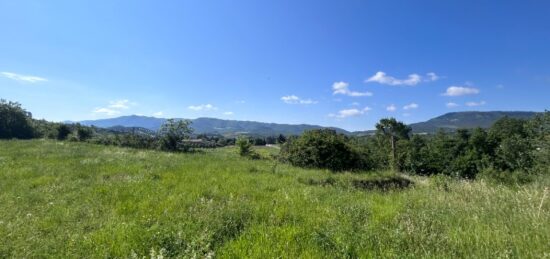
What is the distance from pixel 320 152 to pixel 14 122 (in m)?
78.0

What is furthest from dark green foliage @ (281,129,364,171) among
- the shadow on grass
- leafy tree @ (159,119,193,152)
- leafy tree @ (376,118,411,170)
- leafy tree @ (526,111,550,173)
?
leafy tree @ (376,118,411,170)

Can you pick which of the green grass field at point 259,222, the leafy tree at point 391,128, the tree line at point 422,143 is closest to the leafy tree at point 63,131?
the tree line at point 422,143

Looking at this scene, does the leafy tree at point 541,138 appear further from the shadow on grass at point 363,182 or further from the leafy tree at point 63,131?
the leafy tree at point 63,131

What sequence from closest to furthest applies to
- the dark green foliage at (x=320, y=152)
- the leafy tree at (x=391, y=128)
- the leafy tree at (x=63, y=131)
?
the dark green foliage at (x=320, y=152), the leafy tree at (x=63, y=131), the leafy tree at (x=391, y=128)

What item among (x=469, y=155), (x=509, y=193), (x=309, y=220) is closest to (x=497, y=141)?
(x=469, y=155)

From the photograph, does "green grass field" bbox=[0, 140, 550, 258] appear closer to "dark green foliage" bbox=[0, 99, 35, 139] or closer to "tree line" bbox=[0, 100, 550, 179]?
"tree line" bbox=[0, 100, 550, 179]

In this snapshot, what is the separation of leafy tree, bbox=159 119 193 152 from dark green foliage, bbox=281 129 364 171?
2405 centimetres

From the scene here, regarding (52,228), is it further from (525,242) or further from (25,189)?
(525,242)

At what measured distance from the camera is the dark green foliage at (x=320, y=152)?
84.0 ft

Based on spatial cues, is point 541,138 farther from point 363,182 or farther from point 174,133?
point 174,133

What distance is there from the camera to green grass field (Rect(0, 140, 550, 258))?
5.04m

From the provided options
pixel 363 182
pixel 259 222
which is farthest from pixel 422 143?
pixel 259 222

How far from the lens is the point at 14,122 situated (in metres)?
71.5

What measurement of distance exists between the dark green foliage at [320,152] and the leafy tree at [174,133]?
2405cm
